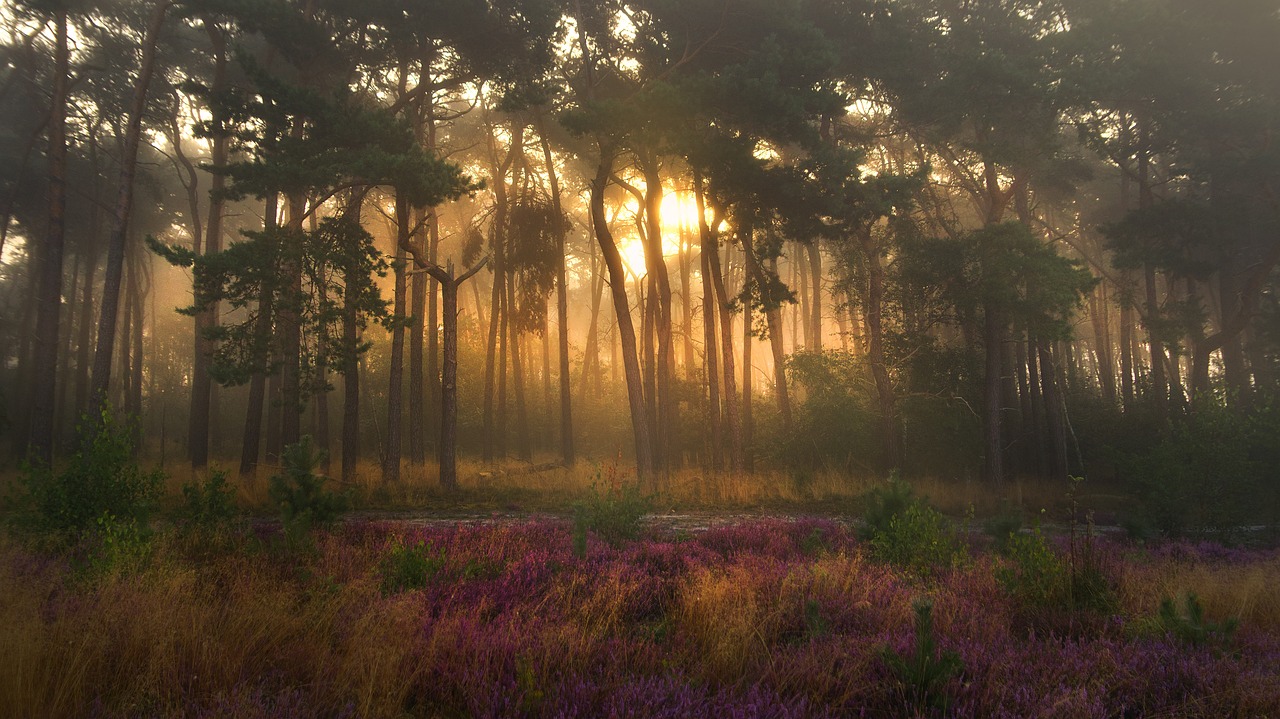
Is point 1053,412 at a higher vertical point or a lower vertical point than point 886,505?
higher

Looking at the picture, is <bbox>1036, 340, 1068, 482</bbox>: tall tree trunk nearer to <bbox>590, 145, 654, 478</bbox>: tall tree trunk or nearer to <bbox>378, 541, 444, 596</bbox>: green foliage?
<bbox>590, 145, 654, 478</bbox>: tall tree trunk

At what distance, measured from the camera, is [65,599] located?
5004 mm

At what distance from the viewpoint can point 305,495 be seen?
332 inches

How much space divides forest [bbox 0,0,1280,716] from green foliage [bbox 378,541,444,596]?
0.11 feet

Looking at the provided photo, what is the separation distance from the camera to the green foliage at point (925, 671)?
3770mm

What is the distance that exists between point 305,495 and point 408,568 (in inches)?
114

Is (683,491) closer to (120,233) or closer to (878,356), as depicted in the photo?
(878,356)

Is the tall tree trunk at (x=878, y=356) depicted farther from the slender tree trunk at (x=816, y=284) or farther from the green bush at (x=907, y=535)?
the green bush at (x=907, y=535)

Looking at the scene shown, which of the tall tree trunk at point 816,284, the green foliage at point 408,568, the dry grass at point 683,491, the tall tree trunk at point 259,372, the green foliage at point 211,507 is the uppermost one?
the tall tree trunk at point 816,284

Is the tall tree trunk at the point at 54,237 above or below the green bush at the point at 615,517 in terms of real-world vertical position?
above

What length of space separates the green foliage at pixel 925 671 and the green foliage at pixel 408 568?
4159 mm

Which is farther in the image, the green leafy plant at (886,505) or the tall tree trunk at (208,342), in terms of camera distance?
the tall tree trunk at (208,342)

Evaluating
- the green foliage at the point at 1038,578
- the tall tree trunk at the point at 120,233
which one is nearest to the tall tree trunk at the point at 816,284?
the green foliage at the point at 1038,578

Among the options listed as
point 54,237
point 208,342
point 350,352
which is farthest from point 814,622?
point 54,237
